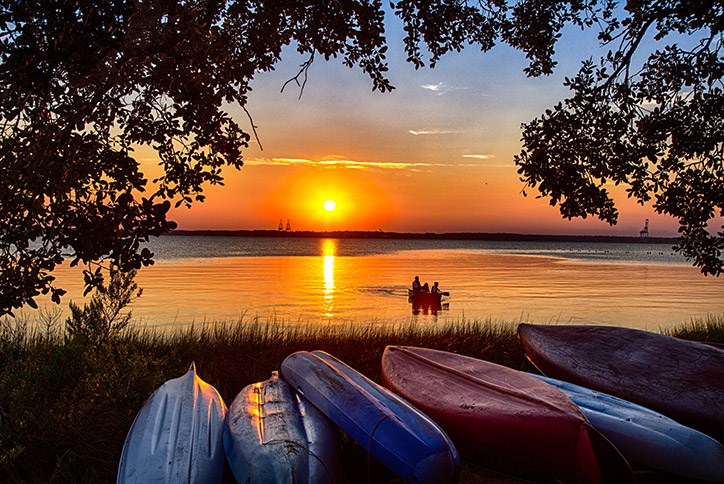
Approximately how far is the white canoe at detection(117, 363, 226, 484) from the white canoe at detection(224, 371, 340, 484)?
5.2 inches

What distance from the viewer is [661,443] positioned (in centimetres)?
465

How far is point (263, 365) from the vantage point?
767cm

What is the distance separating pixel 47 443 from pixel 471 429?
12.0 ft

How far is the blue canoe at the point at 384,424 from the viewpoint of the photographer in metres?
3.80

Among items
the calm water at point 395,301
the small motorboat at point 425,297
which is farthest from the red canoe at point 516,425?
the small motorboat at point 425,297

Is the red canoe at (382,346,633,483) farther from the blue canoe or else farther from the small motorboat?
the small motorboat

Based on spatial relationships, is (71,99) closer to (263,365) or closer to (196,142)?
(196,142)

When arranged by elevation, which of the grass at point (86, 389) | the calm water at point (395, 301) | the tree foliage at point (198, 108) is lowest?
the calm water at point (395, 301)

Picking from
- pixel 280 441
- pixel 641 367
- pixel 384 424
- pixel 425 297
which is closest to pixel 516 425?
pixel 384 424

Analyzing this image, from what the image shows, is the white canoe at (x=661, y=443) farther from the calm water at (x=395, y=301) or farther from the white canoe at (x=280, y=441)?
the calm water at (x=395, y=301)

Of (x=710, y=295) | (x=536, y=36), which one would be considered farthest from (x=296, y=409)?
(x=710, y=295)

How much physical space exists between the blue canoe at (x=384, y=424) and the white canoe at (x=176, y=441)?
2.95 ft

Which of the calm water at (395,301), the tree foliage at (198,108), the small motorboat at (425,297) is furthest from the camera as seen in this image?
the small motorboat at (425,297)

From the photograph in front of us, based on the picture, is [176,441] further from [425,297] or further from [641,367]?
[425,297]
